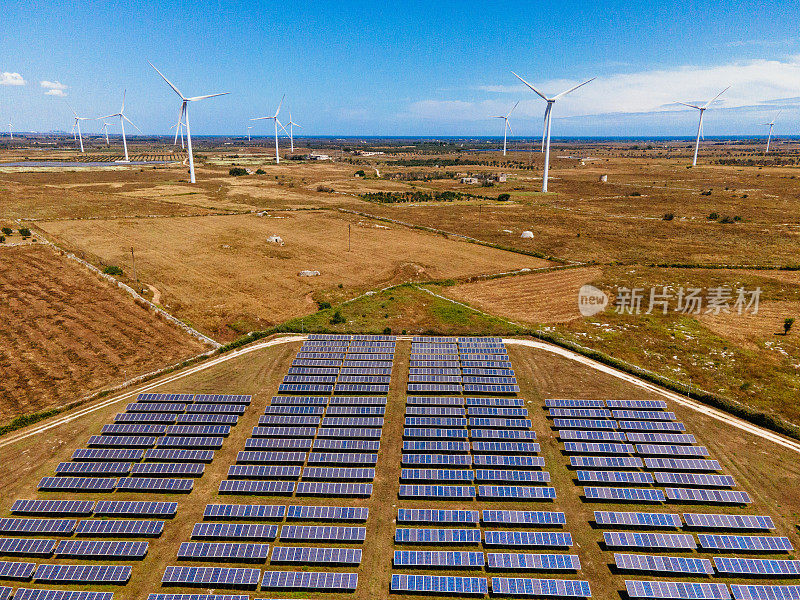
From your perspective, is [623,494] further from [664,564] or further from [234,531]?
[234,531]

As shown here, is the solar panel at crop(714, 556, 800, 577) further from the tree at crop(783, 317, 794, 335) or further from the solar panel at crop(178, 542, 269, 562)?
the tree at crop(783, 317, 794, 335)

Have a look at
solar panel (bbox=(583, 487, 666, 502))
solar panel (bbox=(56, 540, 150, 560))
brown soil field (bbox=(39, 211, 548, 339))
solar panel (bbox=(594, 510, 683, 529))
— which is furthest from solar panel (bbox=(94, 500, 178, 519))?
brown soil field (bbox=(39, 211, 548, 339))

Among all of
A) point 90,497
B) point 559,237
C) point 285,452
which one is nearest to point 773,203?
point 559,237

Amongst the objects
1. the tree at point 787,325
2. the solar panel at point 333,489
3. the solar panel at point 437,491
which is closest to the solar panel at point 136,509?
the solar panel at point 333,489

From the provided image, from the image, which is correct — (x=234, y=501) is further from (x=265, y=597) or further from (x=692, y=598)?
(x=692, y=598)

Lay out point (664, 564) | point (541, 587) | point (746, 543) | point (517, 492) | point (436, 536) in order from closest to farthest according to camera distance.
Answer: point (541, 587), point (664, 564), point (746, 543), point (436, 536), point (517, 492)

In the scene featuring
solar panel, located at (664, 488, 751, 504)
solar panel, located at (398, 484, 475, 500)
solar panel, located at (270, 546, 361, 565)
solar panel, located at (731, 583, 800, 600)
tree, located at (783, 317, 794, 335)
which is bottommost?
solar panel, located at (270, 546, 361, 565)

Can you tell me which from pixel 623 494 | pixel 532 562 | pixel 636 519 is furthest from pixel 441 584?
pixel 623 494
